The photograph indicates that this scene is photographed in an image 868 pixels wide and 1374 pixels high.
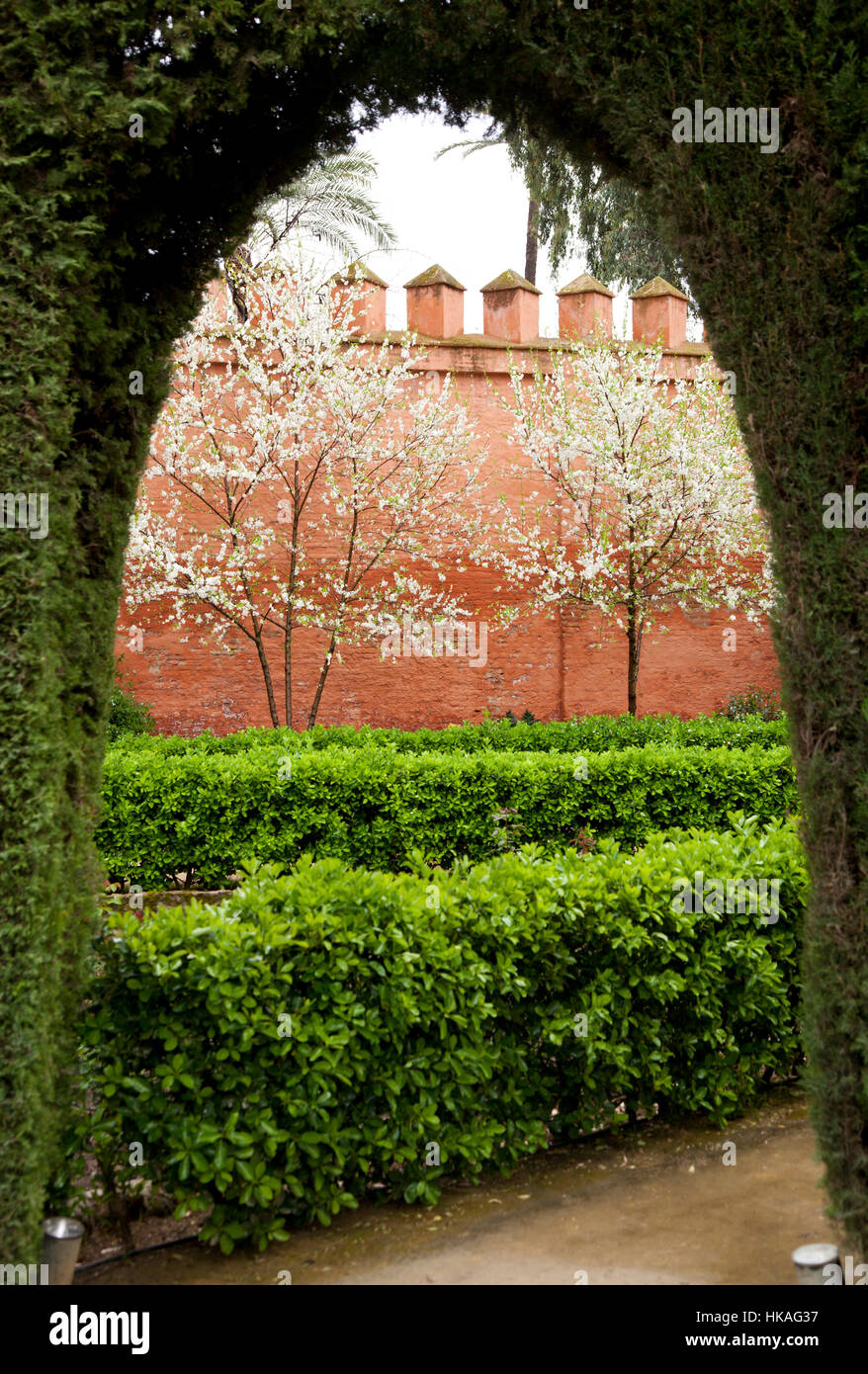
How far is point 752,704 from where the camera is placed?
1612 cm

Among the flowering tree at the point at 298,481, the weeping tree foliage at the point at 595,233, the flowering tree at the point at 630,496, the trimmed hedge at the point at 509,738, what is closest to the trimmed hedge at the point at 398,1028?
the trimmed hedge at the point at 509,738

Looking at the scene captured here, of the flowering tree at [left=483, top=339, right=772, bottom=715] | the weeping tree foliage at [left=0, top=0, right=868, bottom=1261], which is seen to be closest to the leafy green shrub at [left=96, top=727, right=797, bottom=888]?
the weeping tree foliage at [left=0, top=0, right=868, bottom=1261]

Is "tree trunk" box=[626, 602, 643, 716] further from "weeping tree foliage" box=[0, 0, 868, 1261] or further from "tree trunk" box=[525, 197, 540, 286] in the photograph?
"tree trunk" box=[525, 197, 540, 286]

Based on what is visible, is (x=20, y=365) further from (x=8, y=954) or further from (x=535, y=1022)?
(x=535, y=1022)

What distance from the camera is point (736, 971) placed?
433 cm

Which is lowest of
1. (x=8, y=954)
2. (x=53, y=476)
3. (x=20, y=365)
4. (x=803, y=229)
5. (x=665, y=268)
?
(x=8, y=954)

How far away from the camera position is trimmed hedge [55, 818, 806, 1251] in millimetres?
3391

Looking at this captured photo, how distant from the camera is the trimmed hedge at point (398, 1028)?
339 centimetres

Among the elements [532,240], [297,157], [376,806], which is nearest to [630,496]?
[376,806]

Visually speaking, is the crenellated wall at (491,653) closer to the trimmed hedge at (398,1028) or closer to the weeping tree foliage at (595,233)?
the weeping tree foliage at (595,233)

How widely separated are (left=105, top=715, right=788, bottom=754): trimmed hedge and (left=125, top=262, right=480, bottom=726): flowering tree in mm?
3214

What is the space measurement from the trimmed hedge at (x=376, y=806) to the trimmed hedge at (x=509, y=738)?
1.08 metres

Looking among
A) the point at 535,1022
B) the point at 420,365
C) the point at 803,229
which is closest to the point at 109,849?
the point at 535,1022
